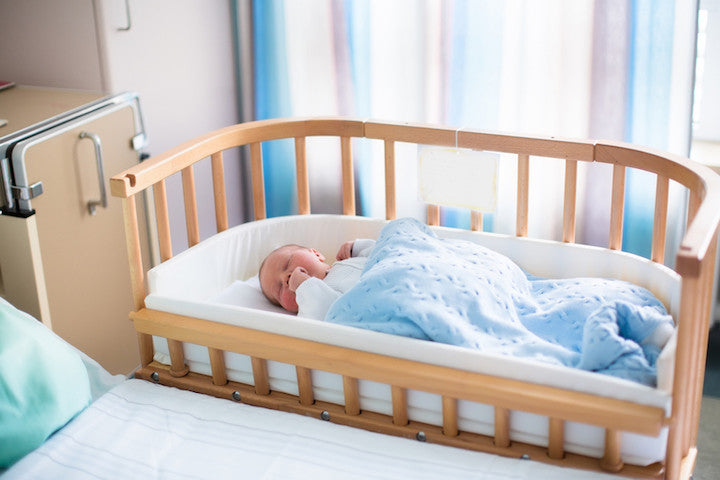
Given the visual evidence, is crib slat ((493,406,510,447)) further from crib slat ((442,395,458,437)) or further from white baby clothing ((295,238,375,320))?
white baby clothing ((295,238,375,320))

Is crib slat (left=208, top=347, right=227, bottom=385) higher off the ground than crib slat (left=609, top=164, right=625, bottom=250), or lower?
lower

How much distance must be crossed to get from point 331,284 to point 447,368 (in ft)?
1.41

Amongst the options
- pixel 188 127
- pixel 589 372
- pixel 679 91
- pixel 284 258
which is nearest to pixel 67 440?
pixel 284 258

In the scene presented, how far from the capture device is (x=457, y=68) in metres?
2.23

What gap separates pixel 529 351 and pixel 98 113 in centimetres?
115

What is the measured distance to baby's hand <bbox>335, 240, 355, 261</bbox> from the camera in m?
1.79

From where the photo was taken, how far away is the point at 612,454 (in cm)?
123

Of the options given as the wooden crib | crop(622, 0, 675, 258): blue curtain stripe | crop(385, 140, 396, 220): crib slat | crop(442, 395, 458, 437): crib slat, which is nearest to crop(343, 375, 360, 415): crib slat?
the wooden crib

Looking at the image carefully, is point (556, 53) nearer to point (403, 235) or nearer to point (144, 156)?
point (403, 235)

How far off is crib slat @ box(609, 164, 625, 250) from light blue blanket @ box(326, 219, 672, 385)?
0.15 meters

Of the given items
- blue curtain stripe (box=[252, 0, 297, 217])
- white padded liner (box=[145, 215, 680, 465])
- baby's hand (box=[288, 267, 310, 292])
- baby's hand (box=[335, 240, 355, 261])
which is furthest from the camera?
blue curtain stripe (box=[252, 0, 297, 217])

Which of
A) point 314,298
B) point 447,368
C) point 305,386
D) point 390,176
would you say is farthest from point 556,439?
point 390,176

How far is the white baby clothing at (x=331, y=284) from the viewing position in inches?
62.3

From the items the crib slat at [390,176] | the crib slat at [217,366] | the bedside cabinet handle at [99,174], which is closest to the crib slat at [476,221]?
the crib slat at [390,176]
